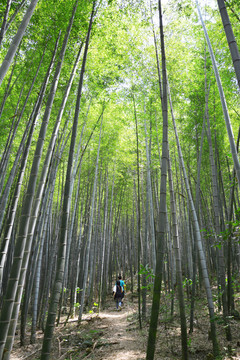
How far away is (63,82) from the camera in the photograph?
4.68m

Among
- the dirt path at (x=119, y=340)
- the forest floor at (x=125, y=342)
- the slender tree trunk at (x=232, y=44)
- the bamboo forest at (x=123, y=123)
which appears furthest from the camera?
Answer: the dirt path at (x=119, y=340)

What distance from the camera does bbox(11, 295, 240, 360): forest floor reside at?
3228 millimetres

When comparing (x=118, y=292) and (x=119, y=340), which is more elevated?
(x=118, y=292)

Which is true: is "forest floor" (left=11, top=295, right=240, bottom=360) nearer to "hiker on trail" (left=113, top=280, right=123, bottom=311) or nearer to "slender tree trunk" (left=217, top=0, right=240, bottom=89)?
"hiker on trail" (left=113, top=280, right=123, bottom=311)

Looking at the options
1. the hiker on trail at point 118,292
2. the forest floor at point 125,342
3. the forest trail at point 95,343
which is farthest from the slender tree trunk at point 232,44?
the hiker on trail at point 118,292

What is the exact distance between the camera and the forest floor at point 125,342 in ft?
10.6

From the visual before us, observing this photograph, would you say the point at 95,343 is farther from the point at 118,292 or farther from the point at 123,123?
the point at 123,123

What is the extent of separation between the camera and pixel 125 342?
4.12 metres

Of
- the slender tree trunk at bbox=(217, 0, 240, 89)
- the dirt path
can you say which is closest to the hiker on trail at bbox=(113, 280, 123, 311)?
the dirt path

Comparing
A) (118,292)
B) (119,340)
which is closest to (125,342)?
(119,340)

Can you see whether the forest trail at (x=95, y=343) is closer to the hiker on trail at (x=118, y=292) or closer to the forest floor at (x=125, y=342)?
the forest floor at (x=125, y=342)

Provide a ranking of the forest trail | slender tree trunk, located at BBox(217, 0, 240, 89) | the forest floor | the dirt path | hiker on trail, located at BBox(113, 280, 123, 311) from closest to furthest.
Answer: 1. slender tree trunk, located at BBox(217, 0, 240, 89)
2. the forest floor
3. the dirt path
4. the forest trail
5. hiker on trail, located at BBox(113, 280, 123, 311)

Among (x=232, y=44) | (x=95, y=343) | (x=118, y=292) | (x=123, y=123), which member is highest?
(x=123, y=123)

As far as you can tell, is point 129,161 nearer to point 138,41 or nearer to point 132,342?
point 138,41
